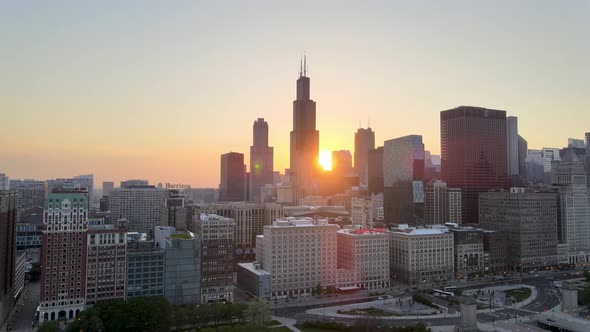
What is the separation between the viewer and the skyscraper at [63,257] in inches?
5443

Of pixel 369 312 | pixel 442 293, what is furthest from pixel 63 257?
pixel 442 293

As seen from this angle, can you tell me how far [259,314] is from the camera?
123 metres

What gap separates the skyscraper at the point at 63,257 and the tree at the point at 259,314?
54082 mm

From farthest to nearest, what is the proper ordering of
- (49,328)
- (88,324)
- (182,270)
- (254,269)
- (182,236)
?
(254,269) < (182,236) < (182,270) < (88,324) < (49,328)

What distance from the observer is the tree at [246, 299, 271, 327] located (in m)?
121

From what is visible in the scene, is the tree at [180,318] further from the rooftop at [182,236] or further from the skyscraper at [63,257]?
the skyscraper at [63,257]

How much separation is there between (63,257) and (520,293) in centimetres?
15623

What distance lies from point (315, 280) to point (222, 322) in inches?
2008

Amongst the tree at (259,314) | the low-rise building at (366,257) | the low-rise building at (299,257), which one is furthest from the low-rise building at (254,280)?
the tree at (259,314)

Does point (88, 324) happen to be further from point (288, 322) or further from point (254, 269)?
point (254, 269)

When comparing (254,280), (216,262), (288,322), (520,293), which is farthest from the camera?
(520,293)

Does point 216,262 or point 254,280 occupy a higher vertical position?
point 216,262

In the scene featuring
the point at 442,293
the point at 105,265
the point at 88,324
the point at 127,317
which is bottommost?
the point at 442,293

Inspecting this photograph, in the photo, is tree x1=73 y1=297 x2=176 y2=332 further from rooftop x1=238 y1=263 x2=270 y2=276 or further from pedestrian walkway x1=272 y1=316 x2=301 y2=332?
rooftop x1=238 y1=263 x2=270 y2=276
